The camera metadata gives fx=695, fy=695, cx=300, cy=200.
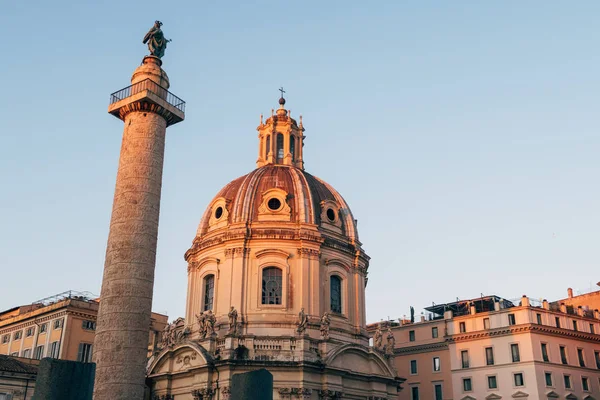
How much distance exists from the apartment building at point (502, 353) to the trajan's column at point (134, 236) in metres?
38.9

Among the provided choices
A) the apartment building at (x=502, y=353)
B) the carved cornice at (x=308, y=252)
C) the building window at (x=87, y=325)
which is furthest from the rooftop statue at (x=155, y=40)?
the apartment building at (x=502, y=353)

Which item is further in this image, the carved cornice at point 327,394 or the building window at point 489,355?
the building window at point 489,355

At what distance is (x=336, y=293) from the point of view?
50062 mm

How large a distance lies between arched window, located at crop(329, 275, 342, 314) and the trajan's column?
2212cm

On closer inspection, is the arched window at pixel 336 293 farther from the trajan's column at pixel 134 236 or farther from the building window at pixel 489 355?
the trajan's column at pixel 134 236

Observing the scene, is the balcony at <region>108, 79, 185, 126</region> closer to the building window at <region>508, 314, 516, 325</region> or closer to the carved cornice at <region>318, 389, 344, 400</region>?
the carved cornice at <region>318, 389, 344, 400</region>

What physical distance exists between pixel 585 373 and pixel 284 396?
103 feet

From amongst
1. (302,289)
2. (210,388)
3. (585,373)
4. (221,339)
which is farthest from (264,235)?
(585,373)

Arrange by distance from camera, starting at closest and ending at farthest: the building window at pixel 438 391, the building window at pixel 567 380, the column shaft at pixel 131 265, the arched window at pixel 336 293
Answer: the column shaft at pixel 131 265, the arched window at pixel 336 293, the building window at pixel 567 380, the building window at pixel 438 391

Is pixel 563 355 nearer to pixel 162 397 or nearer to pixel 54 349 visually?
pixel 162 397

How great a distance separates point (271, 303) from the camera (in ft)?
156

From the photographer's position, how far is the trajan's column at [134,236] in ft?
87.4

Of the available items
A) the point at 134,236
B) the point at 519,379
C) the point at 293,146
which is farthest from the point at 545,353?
the point at 134,236

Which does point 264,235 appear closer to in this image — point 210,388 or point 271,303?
point 271,303
